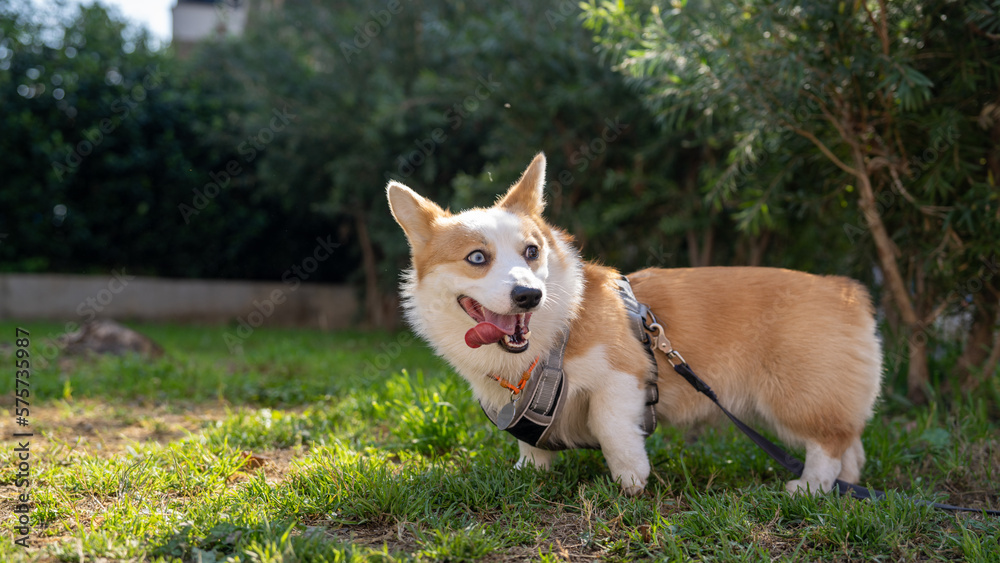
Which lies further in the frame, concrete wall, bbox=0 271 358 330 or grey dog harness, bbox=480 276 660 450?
concrete wall, bbox=0 271 358 330

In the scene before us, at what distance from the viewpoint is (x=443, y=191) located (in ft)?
24.2

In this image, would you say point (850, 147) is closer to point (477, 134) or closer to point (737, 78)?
point (737, 78)

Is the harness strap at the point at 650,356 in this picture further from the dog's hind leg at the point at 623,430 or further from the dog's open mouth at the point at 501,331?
the dog's open mouth at the point at 501,331

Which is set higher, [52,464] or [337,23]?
[337,23]

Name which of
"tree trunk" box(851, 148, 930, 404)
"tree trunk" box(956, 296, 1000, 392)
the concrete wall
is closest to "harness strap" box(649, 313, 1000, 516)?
"tree trunk" box(851, 148, 930, 404)

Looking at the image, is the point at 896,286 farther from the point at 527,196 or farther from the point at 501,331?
the point at 501,331

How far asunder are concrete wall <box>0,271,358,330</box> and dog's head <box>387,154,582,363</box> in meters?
7.75

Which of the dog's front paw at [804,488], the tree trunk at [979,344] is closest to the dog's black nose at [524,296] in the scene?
the dog's front paw at [804,488]

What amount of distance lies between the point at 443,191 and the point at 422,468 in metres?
4.89

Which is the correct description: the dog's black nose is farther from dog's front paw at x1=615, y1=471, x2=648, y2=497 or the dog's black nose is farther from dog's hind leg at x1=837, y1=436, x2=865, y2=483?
dog's hind leg at x1=837, y1=436, x2=865, y2=483

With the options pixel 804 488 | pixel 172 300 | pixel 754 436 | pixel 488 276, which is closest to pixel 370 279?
pixel 172 300

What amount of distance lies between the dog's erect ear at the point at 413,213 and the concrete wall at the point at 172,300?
7.74 metres

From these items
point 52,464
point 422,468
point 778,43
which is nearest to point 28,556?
point 52,464

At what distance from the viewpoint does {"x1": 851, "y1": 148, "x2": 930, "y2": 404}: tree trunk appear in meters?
3.57
